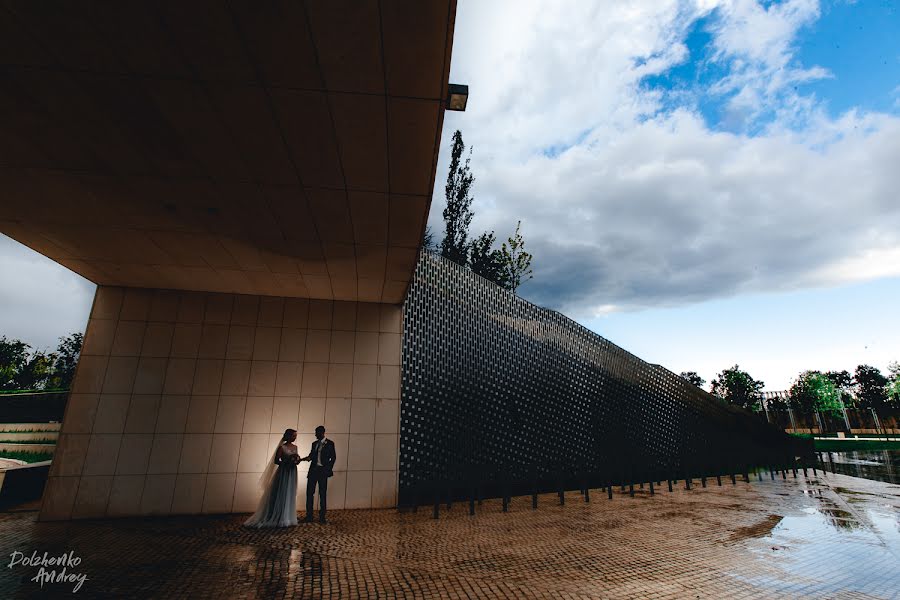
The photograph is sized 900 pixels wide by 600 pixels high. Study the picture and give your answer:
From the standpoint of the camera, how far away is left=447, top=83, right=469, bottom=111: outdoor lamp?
9.75 feet

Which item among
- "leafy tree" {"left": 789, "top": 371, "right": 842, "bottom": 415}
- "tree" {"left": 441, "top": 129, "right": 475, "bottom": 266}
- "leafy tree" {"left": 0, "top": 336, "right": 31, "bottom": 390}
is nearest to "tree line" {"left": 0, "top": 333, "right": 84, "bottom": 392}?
"leafy tree" {"left": 0, "top": 336, "right": 31, "bottom": 390}

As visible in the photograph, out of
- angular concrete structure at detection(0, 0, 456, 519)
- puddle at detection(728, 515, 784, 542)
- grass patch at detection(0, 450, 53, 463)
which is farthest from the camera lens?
grass patch at detection(0, 450, 53, 463)

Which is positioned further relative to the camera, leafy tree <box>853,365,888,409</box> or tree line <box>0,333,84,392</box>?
leafy tree <box>853,365,888,409</box>

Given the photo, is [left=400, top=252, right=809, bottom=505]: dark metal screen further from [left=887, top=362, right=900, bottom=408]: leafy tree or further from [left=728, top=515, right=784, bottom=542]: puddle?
[left=887, top=362, right=900, bottom=408]: leafy tree

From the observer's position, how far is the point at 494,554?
12.8ft

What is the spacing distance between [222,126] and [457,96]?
1984mm

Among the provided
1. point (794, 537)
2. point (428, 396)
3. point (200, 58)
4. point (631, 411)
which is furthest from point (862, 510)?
point (200, 58)

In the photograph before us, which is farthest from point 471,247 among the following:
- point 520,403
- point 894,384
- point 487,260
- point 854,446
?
point 894,384

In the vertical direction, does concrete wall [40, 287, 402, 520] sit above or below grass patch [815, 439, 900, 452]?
above

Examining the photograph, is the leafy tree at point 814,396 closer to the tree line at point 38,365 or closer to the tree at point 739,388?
the tree at point 739,388

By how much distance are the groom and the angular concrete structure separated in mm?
756

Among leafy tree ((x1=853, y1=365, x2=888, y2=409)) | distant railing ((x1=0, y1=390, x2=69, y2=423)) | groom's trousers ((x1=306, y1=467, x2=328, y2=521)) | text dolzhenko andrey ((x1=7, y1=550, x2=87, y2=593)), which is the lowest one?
text dolzhenko andrey ((x1=7, y1=550, x2=87, y2=593))

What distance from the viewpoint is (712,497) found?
7.27 m

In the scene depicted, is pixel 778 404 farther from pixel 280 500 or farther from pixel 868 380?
pixel 280 500
